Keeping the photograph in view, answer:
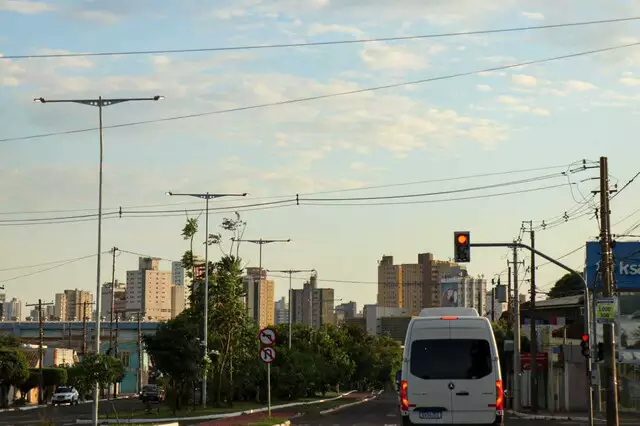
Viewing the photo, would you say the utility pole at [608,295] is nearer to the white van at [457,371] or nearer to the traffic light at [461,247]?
the traffic light at [461,247]

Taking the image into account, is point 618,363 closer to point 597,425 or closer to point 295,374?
point 597,425

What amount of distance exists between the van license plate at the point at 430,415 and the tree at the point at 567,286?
118966 mm

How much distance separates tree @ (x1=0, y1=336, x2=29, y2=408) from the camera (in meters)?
87.8

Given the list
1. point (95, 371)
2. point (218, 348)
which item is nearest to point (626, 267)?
point (218, 348)

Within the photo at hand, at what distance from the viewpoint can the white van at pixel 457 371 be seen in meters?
25.7

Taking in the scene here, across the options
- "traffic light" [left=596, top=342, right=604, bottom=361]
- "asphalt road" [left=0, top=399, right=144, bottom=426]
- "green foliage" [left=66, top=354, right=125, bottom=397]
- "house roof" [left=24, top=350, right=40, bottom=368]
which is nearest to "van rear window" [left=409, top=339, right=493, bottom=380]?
"green foliage" [left=66, top=354, right=125, bottom=397]

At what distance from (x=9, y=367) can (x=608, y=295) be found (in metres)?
60.0

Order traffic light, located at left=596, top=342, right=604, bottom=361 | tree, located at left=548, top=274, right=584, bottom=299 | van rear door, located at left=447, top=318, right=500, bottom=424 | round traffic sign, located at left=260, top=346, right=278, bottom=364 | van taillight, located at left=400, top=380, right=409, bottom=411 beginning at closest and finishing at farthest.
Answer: van rear door, located at left=447, top=318, right=500, bottom=424 < van taillight, located at left=400, top=380, right=409, bottom=411 < traffic light, located at left=596, top=342, right=604, bottom=361 < round traffic sign, located at left=260, top=346, right=278, bottom=364 < tree, located at left=548, top=274, right=584, bottom=299

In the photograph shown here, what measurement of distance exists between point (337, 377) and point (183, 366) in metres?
42.8

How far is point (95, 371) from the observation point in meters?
35.3

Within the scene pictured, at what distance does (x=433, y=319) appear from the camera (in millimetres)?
25750

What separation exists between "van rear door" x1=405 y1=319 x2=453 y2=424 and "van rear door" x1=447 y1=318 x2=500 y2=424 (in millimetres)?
212

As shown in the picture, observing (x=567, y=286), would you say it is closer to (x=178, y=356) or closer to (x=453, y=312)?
(x=178, y=356)

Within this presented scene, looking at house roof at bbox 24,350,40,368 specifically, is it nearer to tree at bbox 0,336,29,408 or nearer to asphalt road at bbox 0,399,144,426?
tree at bbox 0,336,29,408
